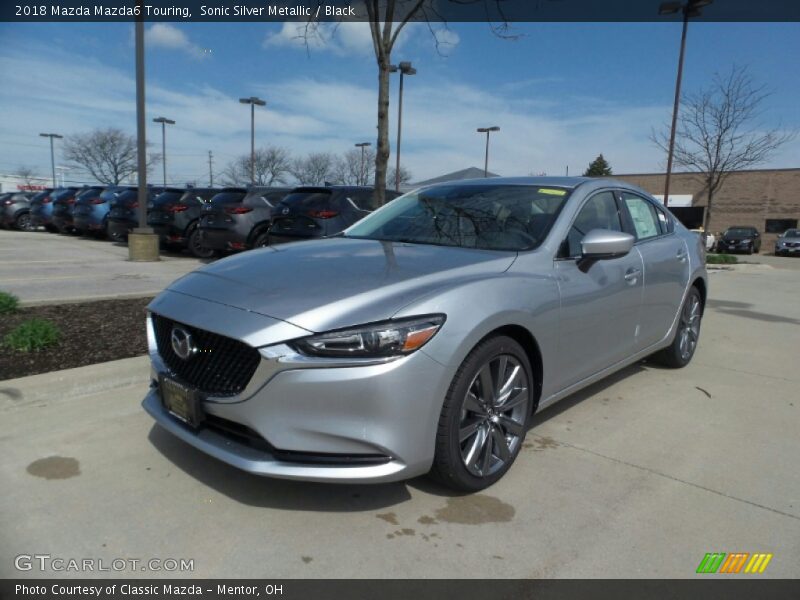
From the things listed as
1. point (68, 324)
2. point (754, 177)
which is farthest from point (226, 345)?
point (754, 177)

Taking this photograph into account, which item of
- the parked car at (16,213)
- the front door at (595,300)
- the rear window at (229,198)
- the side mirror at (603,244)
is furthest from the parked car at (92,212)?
the side mirror at (603,244)

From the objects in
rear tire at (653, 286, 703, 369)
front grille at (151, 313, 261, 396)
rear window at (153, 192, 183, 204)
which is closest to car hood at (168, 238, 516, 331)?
front grille at (151, 313, 261, 396)

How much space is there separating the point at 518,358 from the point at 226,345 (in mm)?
1423

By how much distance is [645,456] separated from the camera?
3.26 m

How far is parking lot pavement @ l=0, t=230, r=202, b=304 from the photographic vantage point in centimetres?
699

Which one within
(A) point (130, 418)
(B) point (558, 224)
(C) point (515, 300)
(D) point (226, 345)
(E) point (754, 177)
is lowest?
(A) point (130, 418)

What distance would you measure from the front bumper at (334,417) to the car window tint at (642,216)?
2670 mm

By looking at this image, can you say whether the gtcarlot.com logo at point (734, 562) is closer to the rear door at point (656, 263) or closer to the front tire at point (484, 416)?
the front tire at point (484, 416)

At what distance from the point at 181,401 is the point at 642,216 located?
3668 mm

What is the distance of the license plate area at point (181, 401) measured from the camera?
2.51 meters

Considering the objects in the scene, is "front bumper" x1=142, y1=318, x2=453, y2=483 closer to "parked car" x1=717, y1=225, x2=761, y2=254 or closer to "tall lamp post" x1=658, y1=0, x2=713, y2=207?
"tall lamp post" x1=658, y1=0, x2=713, y2=207

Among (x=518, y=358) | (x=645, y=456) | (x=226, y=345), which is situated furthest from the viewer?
(x=645, y=456)

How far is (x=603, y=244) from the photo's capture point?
3195 mm

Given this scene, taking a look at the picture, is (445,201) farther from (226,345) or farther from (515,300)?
(226,345)
